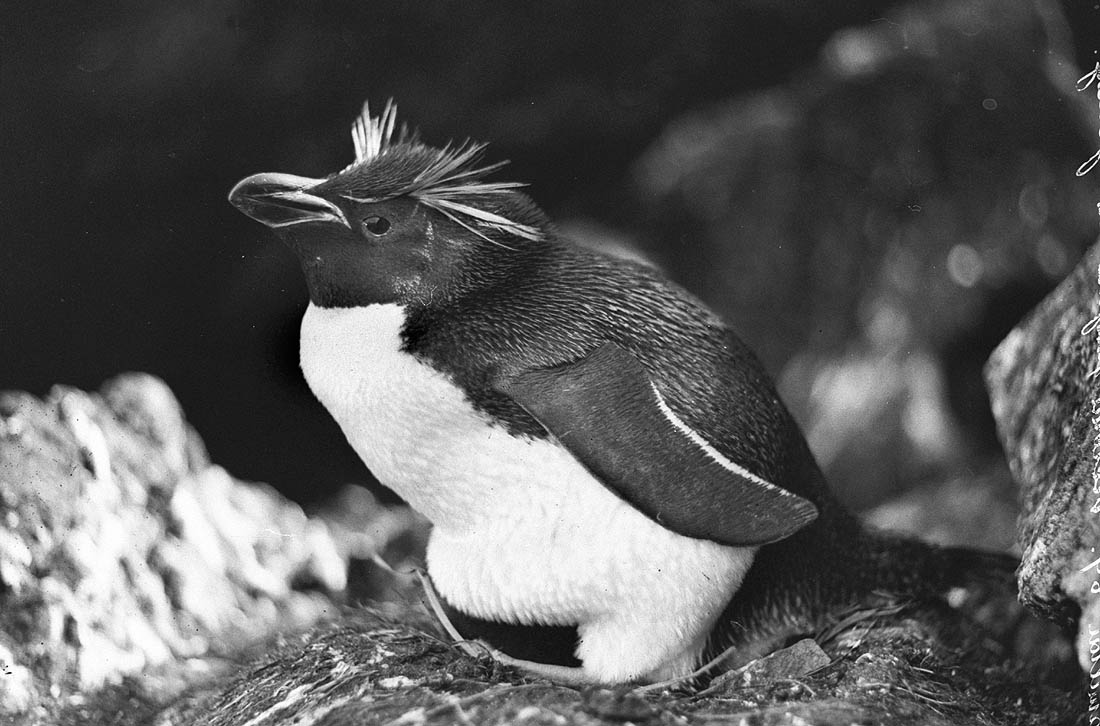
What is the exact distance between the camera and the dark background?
1692mm

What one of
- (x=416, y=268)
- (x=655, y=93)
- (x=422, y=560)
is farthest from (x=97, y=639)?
(x=655, y=93)

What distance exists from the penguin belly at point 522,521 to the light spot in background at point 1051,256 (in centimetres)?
75

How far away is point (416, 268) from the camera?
5.11 feet

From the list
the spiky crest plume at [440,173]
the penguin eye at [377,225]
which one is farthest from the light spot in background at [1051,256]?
the penguin eye at [377,225]

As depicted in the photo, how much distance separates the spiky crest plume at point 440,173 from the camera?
61.7 inches

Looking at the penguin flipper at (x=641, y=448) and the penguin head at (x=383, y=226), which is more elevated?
the penguin head at (x=383, y=226)

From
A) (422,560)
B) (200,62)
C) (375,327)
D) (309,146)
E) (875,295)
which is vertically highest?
(200,62)

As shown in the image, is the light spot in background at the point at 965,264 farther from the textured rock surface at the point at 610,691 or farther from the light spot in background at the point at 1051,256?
the textured rock surface at the point at 610,691

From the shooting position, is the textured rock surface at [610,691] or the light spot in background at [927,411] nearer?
the textured rock surface at [610,691]

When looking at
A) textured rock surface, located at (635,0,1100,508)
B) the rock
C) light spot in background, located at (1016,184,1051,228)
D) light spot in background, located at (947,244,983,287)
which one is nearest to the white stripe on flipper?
the rock

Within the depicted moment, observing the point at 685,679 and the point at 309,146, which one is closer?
the point at 685,679

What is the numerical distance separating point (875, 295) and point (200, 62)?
1228 mm

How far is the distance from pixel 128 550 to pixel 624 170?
3.44 feet

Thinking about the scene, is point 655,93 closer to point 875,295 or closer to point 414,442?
A: point 875,295
